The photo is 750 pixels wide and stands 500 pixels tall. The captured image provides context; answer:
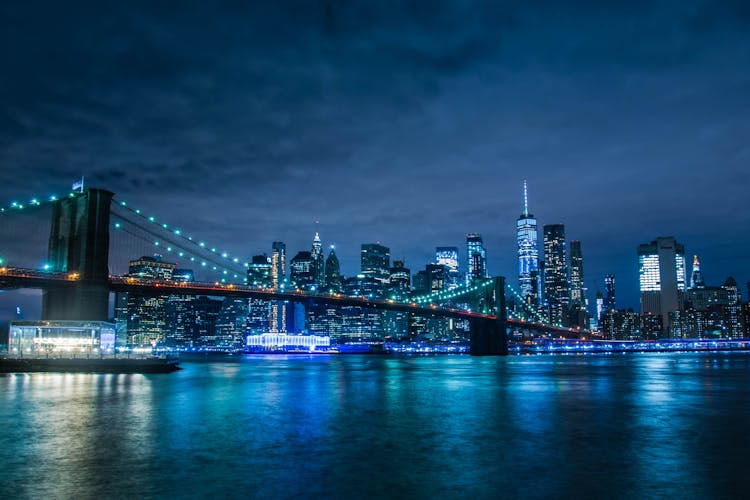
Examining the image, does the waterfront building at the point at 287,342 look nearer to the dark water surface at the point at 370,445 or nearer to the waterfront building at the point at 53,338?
the waterfront building at the point at 53,338

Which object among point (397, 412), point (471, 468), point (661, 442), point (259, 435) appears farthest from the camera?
point (397, 412)

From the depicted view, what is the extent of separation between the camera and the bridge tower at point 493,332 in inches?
4232

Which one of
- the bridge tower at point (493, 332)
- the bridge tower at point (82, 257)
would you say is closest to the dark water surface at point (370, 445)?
the bridge tower at point (82, 257)

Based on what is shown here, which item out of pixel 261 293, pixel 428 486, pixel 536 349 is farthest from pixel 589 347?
pixel 428 486

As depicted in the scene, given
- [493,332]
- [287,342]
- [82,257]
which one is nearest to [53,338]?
[82,257]

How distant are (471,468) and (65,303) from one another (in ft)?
166

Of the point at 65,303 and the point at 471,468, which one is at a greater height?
the point at 65,303

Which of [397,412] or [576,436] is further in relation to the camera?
[397,412]

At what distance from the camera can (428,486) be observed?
507 inches

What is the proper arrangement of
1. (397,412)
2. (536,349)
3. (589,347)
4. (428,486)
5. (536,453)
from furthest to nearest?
(589,347), (536,349), (397,412), (536,453), (428,486)

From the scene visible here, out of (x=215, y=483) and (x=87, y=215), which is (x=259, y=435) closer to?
(x=215, y=483)

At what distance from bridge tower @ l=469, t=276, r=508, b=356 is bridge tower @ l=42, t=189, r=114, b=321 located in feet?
218

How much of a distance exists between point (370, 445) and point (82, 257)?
4647 centimetres

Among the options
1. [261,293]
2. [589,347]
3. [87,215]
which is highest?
[87,215]
